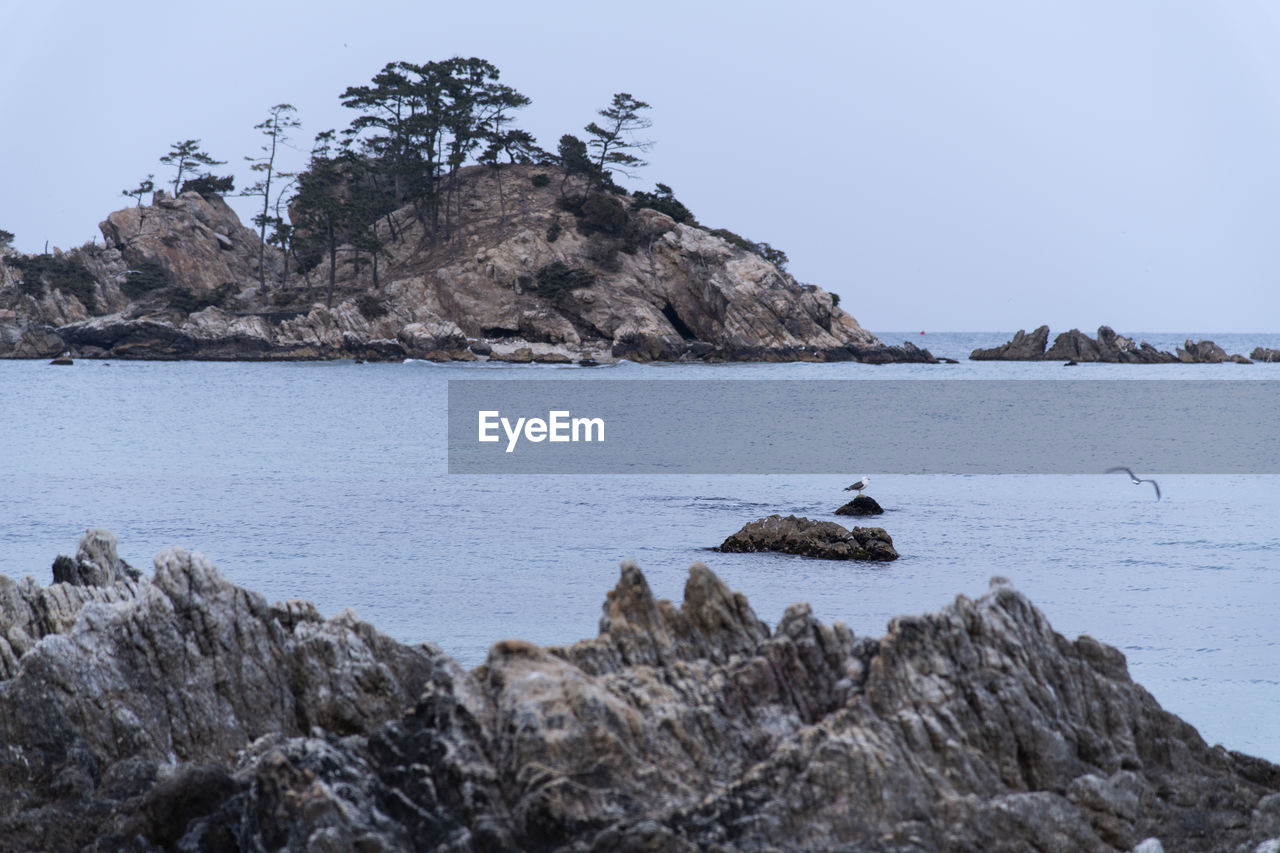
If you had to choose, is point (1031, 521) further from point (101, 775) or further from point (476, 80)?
point (476, 80)

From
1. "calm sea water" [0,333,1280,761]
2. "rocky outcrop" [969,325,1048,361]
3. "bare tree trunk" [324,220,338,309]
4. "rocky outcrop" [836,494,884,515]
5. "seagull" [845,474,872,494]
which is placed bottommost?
"calm sea water" [0,333,1280,761]

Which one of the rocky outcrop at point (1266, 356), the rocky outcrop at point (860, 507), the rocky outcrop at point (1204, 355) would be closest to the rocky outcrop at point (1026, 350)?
the rocky outcrop at point (1204, 355)

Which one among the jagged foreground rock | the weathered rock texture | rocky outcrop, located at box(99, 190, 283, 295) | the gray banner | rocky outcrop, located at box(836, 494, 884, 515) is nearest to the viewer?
the jagged foreground rock

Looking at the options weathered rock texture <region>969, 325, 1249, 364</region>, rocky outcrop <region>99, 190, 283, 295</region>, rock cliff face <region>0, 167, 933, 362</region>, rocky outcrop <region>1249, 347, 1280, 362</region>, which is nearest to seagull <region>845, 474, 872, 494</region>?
rock cliff face <region>0, 167, 933, 362</region>

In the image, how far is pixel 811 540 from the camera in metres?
19.5

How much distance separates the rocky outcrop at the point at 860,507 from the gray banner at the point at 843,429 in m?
8.37

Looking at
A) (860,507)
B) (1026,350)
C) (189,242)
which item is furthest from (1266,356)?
(860,507)

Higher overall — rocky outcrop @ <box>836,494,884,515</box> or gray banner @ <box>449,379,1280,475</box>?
gray banner @ <box>449,379,1280,475</box>

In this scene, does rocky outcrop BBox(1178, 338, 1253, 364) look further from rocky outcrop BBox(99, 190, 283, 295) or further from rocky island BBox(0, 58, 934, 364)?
rocky outcrop BBox(99, 190, 283, 295)

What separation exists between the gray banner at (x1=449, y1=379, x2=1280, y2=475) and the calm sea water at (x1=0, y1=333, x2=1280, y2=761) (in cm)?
285

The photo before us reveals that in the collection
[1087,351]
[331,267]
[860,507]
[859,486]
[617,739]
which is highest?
[331,267]

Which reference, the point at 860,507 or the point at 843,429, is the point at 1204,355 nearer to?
the point at 843,429

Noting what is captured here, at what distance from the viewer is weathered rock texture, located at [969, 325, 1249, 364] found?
11938cm

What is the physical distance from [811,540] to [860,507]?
5.69m
